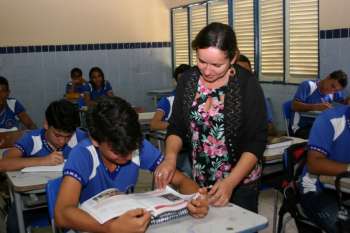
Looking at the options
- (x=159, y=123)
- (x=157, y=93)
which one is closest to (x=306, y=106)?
(x=159, y=123)

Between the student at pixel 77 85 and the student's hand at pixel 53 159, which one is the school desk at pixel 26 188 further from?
the student at pixel 77 85

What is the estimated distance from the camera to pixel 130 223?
1403mm

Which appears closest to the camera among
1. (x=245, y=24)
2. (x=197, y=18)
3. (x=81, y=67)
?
(x=245, y=24)

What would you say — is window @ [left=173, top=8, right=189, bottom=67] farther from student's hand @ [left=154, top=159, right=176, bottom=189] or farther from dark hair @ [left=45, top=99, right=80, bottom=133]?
student's hand @ [left=154, top=159, right=176, bottom=189]

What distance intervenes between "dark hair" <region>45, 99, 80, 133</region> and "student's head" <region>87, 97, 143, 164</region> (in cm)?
97

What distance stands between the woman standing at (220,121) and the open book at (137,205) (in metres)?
0.16

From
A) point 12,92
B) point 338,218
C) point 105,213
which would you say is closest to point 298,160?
point 338,218

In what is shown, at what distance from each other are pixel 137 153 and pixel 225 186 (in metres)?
0.45

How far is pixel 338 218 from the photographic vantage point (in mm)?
2143

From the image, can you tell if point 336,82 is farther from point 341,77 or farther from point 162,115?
Answer: point 162,115

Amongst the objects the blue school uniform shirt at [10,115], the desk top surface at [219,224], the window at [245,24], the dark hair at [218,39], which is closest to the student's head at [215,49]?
the dark hair at [218,39]

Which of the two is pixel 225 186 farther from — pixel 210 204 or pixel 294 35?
pixel 294 35

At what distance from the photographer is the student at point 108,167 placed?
4.87 feet

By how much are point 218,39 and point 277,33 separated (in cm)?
439
